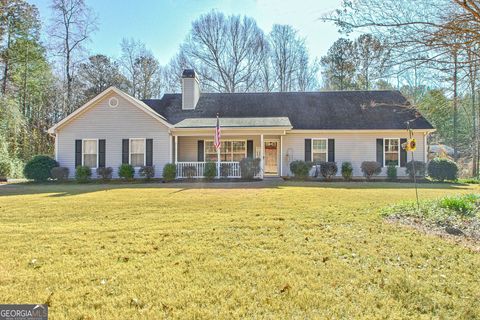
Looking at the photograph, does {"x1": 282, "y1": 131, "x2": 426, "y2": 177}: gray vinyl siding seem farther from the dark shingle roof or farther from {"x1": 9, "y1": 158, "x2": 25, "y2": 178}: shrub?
{"x1": 9, "y1": 158, "x2": 25, "y2": 178}: shrub

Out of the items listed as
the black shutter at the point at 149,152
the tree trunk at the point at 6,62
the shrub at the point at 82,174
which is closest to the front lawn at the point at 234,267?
the shrub at the point at 82,174

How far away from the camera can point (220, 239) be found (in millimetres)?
4836

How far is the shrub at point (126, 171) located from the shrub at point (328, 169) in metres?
10.6

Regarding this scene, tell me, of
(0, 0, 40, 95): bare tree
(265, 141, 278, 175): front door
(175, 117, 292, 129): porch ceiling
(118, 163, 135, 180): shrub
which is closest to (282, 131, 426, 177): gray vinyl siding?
(265, 141, 278, 175): front door

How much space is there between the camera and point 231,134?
16.2 meters

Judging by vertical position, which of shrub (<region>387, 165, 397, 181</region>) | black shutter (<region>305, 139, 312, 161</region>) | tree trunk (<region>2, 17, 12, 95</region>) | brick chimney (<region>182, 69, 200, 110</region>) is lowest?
shrub (<region>387, 165, 397, 181</region>)

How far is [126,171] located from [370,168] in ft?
44.2

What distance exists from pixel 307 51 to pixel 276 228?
1220 inches

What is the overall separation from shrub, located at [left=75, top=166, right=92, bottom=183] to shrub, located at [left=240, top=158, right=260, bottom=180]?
27.6 feet

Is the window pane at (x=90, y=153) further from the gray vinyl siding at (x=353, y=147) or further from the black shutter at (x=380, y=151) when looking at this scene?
the black shutter at (x=380, y=151)

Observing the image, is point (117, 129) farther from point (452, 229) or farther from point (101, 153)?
point (452, 229)

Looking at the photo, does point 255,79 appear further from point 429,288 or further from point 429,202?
point 429,288

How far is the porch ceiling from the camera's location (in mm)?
15242

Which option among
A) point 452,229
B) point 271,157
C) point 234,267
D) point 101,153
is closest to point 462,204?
point 452,229
